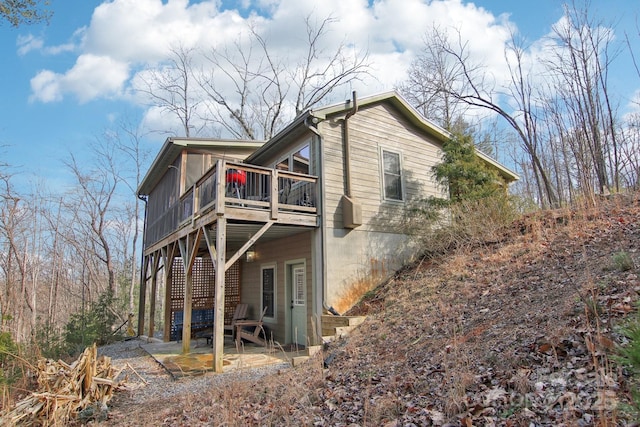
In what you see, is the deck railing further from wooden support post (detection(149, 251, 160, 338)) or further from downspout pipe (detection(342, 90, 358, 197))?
wooden support post (detection(149, 251, 160, 338))

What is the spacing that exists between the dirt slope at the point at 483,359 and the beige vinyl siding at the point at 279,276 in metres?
2.40

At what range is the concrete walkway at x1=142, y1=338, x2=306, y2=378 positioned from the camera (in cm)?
721

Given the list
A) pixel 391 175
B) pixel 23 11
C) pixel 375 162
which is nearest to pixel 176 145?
pixel 23 11

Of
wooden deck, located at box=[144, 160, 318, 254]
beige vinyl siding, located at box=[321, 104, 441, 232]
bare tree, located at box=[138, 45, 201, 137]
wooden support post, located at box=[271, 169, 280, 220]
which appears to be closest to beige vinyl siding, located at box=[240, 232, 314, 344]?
wooden deck, located at box=[144, 160, 318, 254]

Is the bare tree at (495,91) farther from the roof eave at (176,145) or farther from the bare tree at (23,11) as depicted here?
the bare tree at (23,11)

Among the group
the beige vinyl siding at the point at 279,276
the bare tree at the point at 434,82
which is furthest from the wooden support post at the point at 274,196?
the bare tree at the point at 434,82

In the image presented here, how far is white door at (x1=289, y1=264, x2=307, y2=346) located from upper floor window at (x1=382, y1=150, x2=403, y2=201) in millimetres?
3076

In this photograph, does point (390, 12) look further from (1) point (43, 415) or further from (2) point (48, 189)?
(2) point (48, 189)

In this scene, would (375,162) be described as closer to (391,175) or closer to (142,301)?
(391,175)

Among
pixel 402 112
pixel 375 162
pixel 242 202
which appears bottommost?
pixel 242 202

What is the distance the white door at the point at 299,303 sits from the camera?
9.52 metres

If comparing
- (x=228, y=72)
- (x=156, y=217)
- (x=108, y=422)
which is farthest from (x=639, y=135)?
(x=228, y=72)

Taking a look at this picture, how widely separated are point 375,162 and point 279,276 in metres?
4.07

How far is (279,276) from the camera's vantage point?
10.6 metres
